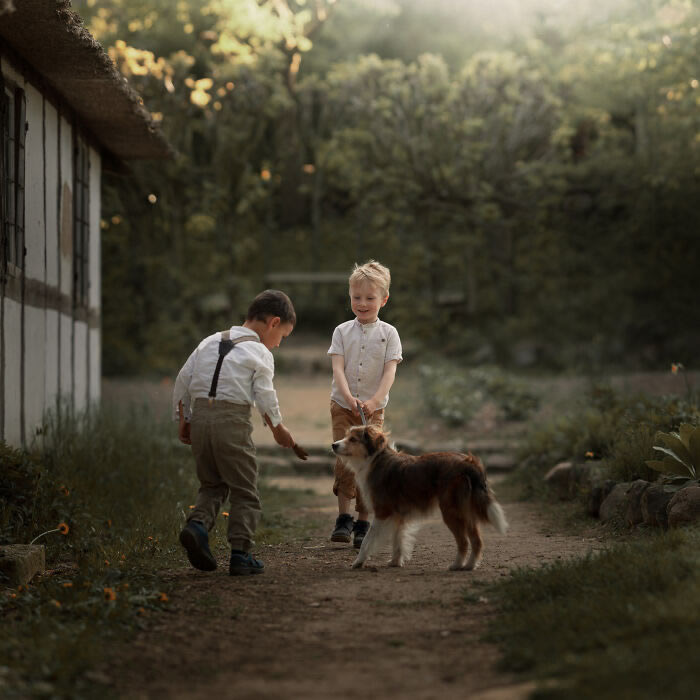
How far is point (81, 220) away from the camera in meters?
11.0

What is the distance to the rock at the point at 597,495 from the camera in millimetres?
7230

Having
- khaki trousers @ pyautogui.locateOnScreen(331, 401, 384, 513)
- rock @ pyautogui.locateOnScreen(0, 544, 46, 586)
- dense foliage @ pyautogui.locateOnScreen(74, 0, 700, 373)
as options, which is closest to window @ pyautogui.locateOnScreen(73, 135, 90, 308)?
khaki trousers @ pyautogui.locateOnScreen(331, 401, 384, 513)

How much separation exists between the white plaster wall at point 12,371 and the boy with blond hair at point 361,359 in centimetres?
297

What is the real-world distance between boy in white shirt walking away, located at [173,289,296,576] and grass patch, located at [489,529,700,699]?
5.00 ft

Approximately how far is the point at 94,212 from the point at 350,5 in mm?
16287

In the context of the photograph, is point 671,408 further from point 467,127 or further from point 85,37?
point 467,127

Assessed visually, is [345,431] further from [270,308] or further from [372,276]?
[270,308]

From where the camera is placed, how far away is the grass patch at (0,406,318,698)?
377cm

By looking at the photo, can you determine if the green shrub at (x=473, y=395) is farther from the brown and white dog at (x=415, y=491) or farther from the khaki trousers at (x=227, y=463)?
the khaki trousers at (x=227, y=463)

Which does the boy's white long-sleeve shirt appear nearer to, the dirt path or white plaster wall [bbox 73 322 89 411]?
the dirt path

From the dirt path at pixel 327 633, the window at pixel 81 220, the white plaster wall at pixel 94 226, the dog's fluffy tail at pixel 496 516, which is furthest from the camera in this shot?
the white plaster wall at pixel 94 226

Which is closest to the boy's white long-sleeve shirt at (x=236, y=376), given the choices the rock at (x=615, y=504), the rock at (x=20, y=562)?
the rock at (x=20, y=562)

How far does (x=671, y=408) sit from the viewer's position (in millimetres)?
8227

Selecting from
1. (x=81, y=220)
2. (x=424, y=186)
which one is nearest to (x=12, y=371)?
(x=81, y=220)
